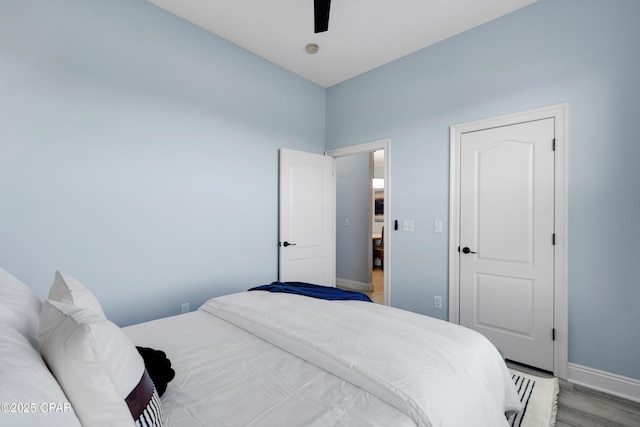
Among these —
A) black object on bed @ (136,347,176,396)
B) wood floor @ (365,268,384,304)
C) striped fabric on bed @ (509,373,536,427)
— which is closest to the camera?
black object on bed @ (136,347,176,396)

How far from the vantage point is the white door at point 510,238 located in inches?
93.8

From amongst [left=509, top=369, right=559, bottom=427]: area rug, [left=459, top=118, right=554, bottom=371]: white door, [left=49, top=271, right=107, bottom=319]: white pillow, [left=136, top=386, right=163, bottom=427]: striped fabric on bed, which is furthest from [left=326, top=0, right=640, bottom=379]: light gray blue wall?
[left=49, top=271, right=107, bottom=319]: white pillow

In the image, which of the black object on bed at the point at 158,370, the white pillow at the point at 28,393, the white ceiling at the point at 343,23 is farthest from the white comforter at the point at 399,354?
the white ceiling at the point at 343,23

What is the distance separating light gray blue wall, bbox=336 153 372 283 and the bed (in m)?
3.28

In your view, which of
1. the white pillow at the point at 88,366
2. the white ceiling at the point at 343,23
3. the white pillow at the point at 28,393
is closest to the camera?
the white pillow at the point at 28,393

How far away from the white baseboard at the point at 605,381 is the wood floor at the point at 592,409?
5 cm

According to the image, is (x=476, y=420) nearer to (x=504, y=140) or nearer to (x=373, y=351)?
(x=373, y=351)

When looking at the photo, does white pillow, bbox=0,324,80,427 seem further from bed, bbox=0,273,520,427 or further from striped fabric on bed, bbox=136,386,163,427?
striped fabric on bed, bbox=136,386,163,427

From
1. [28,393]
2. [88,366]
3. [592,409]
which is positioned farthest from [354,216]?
[28,393]

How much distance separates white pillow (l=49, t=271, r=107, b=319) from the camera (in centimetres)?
95

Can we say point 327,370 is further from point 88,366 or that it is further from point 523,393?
point 523,393

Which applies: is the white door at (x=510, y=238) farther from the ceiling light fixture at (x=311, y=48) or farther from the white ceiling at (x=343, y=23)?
the ceiling light fixture at (x=311, y=48)

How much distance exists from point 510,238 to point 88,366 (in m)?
2.94

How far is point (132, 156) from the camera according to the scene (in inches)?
93.5
